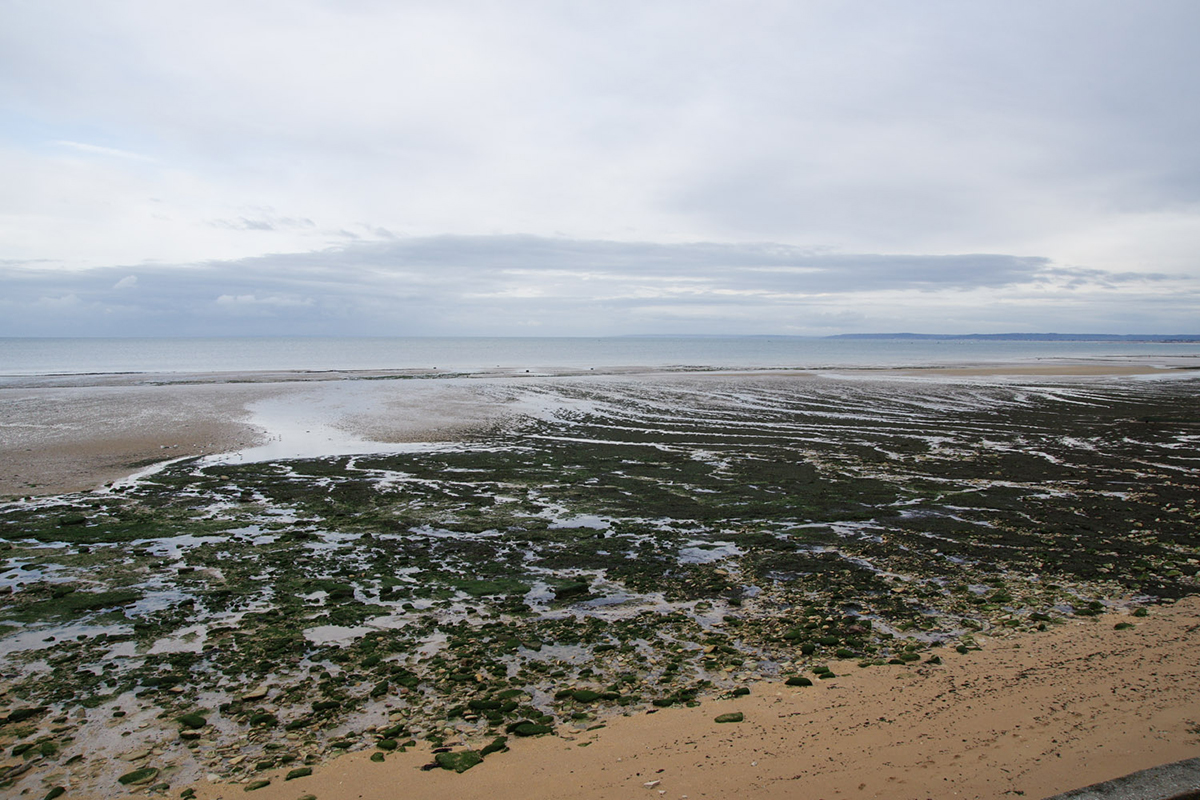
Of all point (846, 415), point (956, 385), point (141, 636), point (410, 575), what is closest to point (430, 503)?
point (410, 575)

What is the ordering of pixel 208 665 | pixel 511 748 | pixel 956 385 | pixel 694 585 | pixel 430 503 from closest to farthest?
1. pixel 511 748
2. pixel 208 665
3. pixel 694 585
4. pixel 430 503
5. pixel 956 385

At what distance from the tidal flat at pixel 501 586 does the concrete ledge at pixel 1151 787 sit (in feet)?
8.60

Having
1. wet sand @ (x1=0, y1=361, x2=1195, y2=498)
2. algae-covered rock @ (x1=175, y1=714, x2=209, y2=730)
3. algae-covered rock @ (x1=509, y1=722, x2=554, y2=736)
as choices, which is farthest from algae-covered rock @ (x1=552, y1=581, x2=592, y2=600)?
wet sand @ (x1=0, y1=361, x2=1195, y2=498)

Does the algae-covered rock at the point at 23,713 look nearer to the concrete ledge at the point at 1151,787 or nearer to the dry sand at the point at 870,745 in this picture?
the dry sand at the point at 870,745

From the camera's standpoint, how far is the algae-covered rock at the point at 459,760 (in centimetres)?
535

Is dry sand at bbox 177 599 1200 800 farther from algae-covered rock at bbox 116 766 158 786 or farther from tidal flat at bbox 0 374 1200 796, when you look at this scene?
algae-covered rock at bbox 116 766 158 786

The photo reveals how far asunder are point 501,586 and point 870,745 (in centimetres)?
540

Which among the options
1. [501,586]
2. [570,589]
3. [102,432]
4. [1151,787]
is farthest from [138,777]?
[102,432]

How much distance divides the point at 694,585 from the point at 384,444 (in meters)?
16.3

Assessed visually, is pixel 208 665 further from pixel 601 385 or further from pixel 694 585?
pixel 601 385

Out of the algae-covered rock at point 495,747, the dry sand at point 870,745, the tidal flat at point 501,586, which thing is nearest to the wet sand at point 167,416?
the tidal flat at point 501,586

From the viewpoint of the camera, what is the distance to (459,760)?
17.8ft

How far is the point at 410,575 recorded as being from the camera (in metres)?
10.1

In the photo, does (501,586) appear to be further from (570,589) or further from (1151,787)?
(1151,787)
